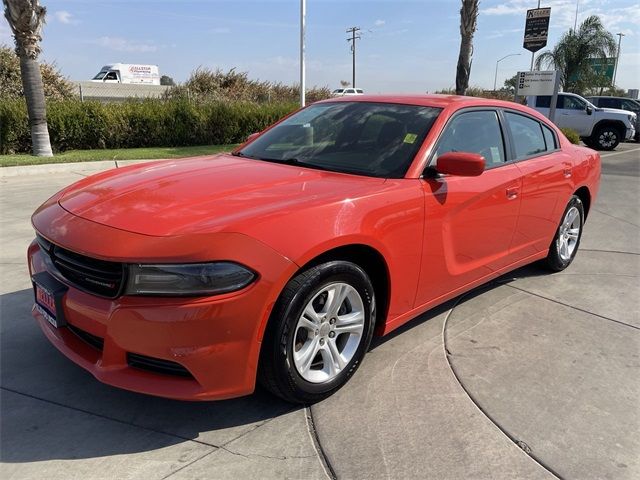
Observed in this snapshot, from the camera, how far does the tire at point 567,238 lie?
4865mm

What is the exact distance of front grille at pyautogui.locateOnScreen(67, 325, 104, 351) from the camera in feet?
8.15

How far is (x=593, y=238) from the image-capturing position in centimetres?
650

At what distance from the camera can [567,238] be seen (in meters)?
5.09

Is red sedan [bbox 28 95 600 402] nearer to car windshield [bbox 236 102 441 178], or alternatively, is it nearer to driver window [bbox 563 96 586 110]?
car windshield [bbox 236 102 441 178]

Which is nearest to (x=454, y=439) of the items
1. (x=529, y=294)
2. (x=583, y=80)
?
(x=529, y=294)

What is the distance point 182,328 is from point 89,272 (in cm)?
56

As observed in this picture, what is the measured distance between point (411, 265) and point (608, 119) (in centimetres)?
1860

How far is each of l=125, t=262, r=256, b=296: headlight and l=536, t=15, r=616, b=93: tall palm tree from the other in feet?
107

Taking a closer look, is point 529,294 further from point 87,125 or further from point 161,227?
point 87,125

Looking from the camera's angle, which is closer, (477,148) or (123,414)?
(123,414)

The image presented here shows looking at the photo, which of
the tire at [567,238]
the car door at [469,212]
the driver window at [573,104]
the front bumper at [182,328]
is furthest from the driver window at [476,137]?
the driver window at [573,104]

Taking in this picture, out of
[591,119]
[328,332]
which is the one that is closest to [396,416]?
[328,332]

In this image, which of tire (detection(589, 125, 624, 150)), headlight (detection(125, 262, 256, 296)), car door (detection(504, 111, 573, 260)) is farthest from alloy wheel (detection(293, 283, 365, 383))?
tire (detection(589, 125, 624, 150))

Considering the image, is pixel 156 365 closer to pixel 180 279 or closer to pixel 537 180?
pixel 180 279
